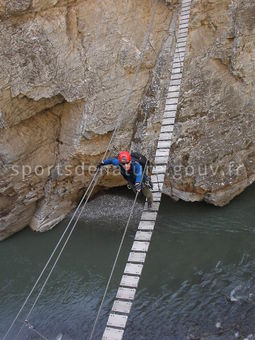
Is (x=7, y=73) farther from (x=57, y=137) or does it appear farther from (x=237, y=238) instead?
(x=237, y=238)

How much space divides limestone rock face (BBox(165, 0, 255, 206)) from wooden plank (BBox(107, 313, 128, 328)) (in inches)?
233

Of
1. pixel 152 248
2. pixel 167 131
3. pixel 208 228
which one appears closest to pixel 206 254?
pixel 208 228

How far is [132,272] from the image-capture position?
19.7 ft

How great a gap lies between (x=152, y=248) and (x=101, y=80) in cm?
527

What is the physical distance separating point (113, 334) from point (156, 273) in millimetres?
4476

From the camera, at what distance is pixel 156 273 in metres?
9.64

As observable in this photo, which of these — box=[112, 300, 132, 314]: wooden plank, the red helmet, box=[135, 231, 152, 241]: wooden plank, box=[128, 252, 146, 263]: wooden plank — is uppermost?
the red helmet

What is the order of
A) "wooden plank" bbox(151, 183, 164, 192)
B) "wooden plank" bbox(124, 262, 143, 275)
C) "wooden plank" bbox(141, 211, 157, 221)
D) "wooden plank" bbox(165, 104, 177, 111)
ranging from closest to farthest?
Answer: "wooden plank" bbox(124, 262, 143, 275) → "wooden plank" bbox(141, 211, 157, 221) → "wooden plank" bbox(151, 183, 164, 192) → "wooden plank" bbox(165, 104, 177, 111)

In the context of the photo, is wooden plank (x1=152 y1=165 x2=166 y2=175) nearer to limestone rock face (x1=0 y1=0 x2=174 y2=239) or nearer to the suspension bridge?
the suspension bridge

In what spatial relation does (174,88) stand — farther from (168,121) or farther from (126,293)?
(126,293)

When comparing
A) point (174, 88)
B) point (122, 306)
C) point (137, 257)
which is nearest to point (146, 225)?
point (137, 257)

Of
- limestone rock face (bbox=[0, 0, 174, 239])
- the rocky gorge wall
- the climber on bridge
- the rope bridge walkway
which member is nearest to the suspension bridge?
the rope bridge walkway

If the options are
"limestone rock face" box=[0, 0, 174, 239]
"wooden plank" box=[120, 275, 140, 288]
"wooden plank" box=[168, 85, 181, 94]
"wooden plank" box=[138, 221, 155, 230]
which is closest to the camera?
"wooden plank" box=[120, 275, 140, 288]

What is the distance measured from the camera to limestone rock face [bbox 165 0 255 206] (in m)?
10.2
